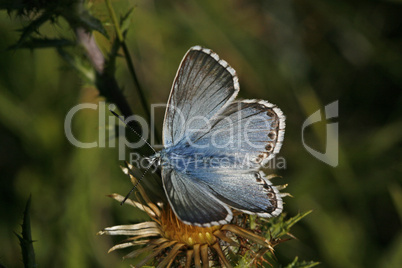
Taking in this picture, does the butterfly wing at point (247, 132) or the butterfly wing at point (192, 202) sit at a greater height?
the butterfly wing at point (247, 132)

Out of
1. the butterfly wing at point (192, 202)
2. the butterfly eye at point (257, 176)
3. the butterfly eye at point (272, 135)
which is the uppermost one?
the butterfly eye at point (272, 135)

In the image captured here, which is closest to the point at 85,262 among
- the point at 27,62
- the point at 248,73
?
the point at 27,62

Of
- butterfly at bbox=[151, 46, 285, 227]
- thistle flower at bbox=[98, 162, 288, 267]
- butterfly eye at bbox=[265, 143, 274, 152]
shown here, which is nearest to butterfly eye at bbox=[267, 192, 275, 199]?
butterfly at bbox=[151, 46, 285, 227]

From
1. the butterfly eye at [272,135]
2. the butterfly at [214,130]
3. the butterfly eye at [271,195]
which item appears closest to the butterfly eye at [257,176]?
the butterfly at [214,130]

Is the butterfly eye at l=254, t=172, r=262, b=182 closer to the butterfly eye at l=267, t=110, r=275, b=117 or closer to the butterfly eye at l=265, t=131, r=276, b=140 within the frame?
the butterfly eye at l=265, t=131, r=276, b=140

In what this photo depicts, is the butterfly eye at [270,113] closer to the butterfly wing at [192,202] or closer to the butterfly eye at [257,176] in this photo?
the butterfly eye at [257,176]

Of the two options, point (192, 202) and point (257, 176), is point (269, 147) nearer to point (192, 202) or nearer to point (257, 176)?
point (257, 176)
